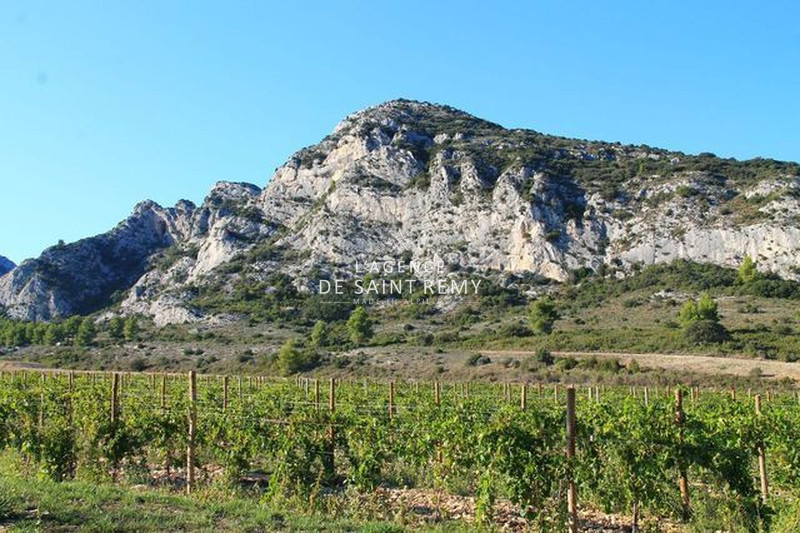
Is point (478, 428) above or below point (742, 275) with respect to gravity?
below

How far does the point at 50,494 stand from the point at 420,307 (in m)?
69.8

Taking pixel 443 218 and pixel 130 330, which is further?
pixel 443 218

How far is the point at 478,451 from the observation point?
28.9ft

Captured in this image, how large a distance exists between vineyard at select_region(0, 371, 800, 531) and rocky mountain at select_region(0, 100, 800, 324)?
229 feet

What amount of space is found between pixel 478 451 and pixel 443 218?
83.4 metres

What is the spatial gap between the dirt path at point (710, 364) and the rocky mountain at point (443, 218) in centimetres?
3248

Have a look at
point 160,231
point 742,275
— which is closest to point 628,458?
point 742,275

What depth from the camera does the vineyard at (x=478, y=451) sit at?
329 inches

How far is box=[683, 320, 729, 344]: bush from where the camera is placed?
49.1 m

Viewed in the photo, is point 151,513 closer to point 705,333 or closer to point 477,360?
point 477,360

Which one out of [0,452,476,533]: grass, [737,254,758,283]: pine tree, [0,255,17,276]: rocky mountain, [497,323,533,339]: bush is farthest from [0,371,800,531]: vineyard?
[0,255,17,276]: rocky mountain

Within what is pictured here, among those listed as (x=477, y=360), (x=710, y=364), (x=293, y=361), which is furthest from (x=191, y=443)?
(x=293, y=361)

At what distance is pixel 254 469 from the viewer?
1327 centimetres

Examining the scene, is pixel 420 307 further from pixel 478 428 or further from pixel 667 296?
pixel 478 428
